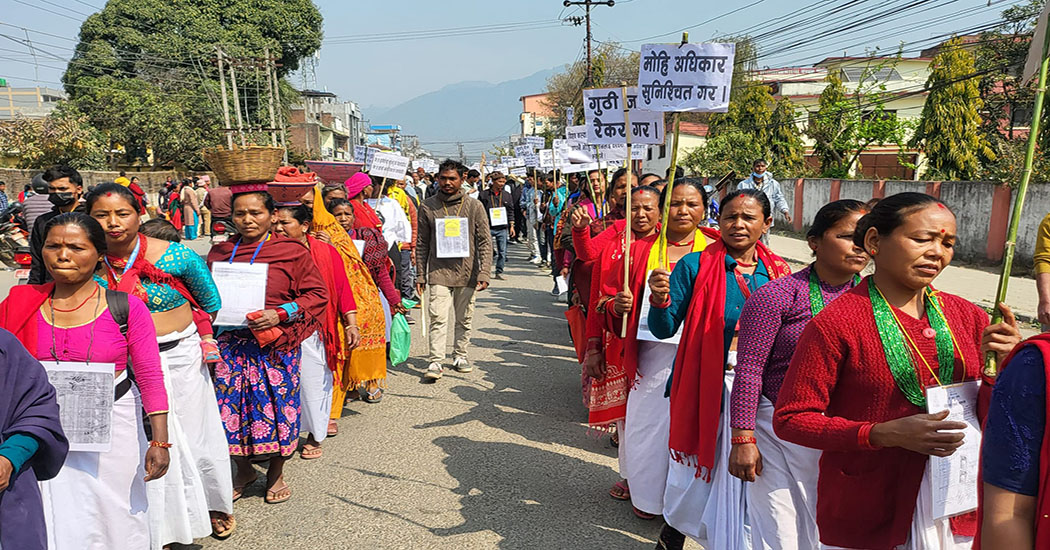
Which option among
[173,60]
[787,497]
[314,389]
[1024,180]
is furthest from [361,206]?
[173,60]

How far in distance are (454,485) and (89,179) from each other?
23.4m

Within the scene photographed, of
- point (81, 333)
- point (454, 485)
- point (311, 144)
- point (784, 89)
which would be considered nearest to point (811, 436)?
point (81, 333)

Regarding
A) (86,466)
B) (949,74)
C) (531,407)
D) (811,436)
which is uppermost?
(949,74)

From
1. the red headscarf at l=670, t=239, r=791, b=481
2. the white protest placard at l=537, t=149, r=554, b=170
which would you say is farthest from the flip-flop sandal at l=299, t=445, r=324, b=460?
the white protest placard at l=537, t=149, r=554, b=170

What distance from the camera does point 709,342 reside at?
326cm

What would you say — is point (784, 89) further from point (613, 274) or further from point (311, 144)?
point (613, 274)

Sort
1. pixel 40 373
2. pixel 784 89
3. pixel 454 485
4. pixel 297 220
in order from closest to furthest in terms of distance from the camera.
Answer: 1. pixel 40 373
2. pixel 454 485
3. pixel 297 220
4. pixel 784 89

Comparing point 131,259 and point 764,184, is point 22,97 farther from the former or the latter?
point 131,259

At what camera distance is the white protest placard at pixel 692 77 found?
391 cm

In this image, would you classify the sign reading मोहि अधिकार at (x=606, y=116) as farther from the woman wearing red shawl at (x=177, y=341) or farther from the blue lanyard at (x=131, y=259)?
Result: the blue lanyard at (x=131, y=259)

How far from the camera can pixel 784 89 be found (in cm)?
5056

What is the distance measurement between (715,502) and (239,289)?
274 cm

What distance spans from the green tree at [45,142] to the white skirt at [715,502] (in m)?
25.9

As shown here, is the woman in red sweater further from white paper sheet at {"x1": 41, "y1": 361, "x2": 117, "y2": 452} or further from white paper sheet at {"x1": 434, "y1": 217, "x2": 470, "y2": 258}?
white paper sheet at {"x1": 434, "y1": 217, "x2": 470, "y2": 258}
